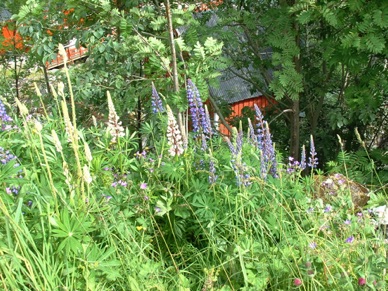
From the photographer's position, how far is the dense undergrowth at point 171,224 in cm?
193

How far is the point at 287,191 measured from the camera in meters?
2.66

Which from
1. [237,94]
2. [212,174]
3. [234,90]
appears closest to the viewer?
[212,174]

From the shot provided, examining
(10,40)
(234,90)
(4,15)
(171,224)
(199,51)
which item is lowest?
(171,224)

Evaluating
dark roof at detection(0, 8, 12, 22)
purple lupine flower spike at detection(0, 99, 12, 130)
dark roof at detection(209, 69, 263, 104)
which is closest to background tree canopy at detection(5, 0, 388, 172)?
dark roof at detection(209, 69, 263, 104)

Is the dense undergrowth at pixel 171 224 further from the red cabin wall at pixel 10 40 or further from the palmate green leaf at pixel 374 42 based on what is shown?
the red cabin wall at pixel 10 40

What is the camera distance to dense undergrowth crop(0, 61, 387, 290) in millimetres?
1934

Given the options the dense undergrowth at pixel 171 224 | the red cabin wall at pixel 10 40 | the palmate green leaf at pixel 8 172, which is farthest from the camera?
the red cabin wall at pixel 10 40

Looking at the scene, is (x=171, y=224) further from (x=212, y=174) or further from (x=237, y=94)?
(x=237, y=94)

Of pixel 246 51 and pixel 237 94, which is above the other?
pixel 246 51

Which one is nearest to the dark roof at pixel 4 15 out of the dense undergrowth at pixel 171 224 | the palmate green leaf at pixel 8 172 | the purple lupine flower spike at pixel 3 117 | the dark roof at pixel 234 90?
the dark roof at pixel 234 90

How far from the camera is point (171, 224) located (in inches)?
101

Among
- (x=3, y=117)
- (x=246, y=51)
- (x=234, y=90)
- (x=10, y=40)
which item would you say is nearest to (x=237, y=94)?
(x=234, y=90)

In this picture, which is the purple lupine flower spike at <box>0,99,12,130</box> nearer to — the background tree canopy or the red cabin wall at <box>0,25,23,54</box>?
the background tree canopy

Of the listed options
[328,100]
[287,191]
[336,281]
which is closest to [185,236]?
[287,191]
